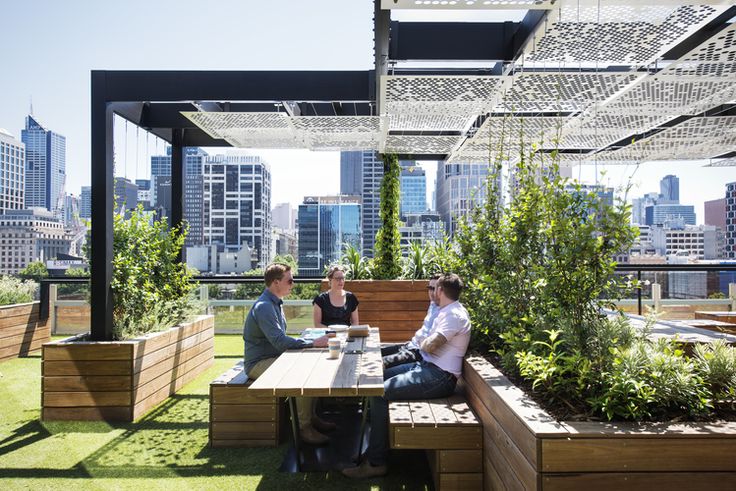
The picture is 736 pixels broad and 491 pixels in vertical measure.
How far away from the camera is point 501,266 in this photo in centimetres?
383

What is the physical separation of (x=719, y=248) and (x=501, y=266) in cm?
9119

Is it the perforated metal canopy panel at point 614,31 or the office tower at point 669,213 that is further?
the office tower at point 669,213

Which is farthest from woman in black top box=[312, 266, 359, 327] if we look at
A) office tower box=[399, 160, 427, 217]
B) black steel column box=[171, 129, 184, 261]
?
office tower box=[399, 160, 427, 217]

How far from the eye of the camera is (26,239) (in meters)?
76.4

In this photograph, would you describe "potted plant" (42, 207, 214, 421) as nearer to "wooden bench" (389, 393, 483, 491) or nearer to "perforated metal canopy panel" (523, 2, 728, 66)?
"wooden bench" (389, 393, 483, 491)

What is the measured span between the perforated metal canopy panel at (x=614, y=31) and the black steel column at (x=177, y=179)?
4.76 m

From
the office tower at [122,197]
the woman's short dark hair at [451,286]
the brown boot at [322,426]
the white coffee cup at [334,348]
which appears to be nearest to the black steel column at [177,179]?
the office tower at [122,197]

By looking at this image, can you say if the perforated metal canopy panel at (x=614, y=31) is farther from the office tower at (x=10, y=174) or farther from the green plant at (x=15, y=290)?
the office tower at (x=10, y=174)

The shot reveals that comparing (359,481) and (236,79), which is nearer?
(359,481)

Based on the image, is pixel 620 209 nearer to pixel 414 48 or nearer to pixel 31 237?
pixel 414 48

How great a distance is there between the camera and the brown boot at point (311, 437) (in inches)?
145

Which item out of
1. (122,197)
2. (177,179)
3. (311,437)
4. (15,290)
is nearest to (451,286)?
(311,437)

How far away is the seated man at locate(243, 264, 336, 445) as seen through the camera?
3.68 metres

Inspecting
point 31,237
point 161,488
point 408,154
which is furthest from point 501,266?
point 31,237
